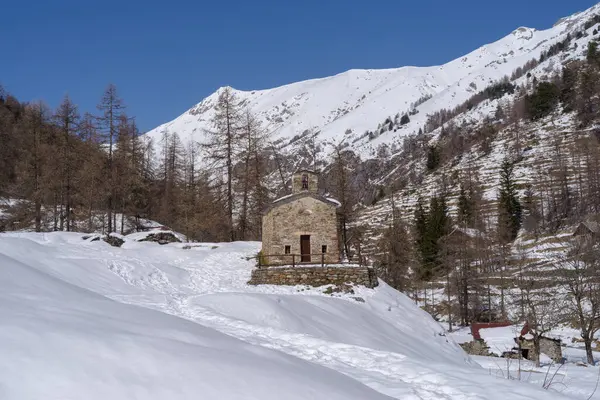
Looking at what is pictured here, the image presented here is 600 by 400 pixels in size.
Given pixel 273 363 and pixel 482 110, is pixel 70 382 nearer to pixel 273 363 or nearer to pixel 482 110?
pixel 273 363

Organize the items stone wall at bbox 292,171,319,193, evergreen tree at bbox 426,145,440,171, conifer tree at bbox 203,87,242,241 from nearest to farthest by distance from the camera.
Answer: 1. stone wall at bbox 292,171,319,193
2. conifer tree at bbox 203,87,242,241
3. evergreen tree at bbox 426,145,440,171

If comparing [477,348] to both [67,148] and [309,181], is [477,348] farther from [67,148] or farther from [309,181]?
[67,148]

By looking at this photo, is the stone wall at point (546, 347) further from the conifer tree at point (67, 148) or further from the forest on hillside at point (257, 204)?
the conifer tree at point (67, 148)

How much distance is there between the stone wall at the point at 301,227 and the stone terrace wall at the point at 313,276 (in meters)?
2.86

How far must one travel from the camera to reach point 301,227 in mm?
26656

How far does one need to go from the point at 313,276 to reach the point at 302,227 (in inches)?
157

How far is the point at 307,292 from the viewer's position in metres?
22.5

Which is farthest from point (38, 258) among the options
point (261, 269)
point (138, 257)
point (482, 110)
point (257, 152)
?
point (482, 110)

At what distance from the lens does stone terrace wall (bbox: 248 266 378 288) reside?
23.4 meters

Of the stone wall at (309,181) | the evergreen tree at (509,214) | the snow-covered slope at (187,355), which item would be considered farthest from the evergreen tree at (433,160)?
the snow-covered slope at (187,355)

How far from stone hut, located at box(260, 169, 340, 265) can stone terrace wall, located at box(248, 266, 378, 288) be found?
2729mm

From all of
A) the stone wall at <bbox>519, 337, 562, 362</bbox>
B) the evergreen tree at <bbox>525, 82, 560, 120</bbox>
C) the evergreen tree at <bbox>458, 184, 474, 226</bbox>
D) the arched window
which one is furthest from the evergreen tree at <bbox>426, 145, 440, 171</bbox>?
the arched window

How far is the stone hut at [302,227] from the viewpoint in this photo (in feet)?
87.1

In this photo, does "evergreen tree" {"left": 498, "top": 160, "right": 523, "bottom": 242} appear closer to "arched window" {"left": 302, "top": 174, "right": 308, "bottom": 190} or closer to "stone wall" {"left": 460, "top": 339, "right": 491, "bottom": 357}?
"stone wall" {"left": 460, "top": 339, "right": 491, "bottom": 357}
